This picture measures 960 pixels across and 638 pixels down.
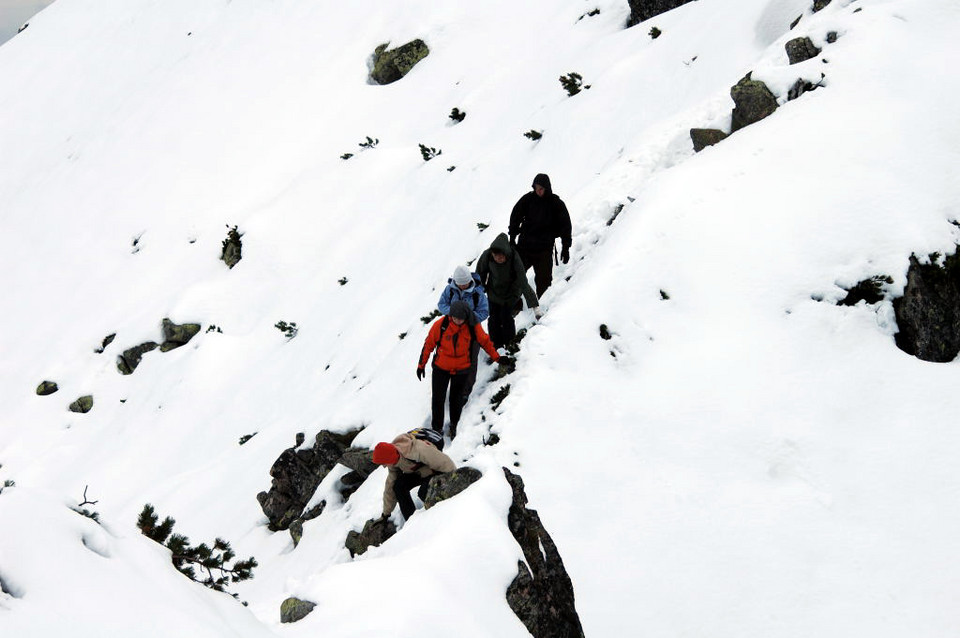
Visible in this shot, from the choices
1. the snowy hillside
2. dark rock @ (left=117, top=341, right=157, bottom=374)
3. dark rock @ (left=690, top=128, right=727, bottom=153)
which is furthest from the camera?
dark rock @ (left=117, top=341, right=157, bottom=374)

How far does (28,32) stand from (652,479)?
6357 centimetres

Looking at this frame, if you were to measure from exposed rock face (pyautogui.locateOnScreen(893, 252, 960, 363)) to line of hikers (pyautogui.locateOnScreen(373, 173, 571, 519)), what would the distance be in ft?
14.6

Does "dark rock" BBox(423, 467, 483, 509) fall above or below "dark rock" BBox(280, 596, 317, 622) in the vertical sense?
below

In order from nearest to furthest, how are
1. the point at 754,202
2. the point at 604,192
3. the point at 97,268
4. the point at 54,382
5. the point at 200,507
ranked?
the point at 754,202 → the point at 604,192 → the point at 200,507 → the point at 54,382 → the point at 97,268

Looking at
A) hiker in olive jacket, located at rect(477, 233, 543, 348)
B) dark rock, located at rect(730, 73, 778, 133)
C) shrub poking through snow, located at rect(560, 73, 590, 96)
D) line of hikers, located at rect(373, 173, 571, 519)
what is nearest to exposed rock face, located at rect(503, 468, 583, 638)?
line of hikers, located at rect(373, 173, 571, 519)

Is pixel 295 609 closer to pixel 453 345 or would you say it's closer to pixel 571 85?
pixel 453 345

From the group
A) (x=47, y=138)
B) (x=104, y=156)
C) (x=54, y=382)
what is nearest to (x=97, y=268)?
(x=54, y=382)

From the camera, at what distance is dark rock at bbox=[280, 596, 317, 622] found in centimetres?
442

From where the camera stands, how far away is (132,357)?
21047 mm

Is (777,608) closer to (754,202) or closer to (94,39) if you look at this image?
(754,202)

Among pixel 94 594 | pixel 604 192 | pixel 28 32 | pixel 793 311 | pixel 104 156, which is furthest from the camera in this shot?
pixel 28 32

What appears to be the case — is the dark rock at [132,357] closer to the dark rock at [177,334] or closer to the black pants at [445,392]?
the dark rock at [177,334]

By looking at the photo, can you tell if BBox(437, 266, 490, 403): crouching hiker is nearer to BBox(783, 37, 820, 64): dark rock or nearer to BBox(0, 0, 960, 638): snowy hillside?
BBox(0, 0, 960, 638): snowy hillside

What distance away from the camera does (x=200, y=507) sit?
1288cm
